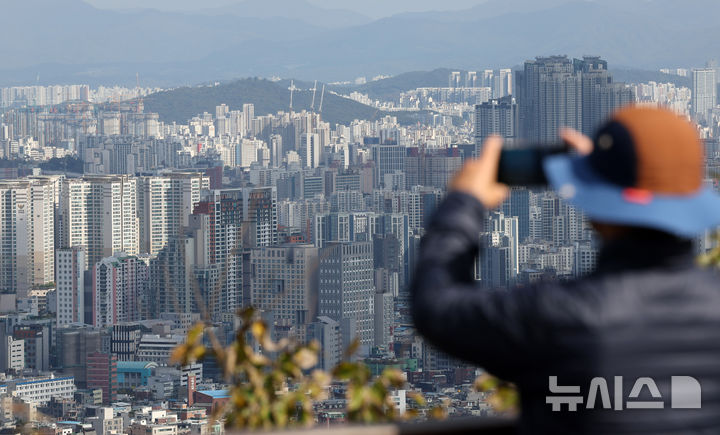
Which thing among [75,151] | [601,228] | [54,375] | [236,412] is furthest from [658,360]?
[75,151]

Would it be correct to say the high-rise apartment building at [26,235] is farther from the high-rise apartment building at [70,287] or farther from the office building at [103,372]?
the office building at [103,372]

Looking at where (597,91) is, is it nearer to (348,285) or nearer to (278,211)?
(278,211)

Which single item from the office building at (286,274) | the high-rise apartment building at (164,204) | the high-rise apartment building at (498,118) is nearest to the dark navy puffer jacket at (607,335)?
the office building at (286,274)

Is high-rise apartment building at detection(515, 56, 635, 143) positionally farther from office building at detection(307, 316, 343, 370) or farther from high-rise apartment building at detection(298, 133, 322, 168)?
office building at detection(307, 316, 343, 370)

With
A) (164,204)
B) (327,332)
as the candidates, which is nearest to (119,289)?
(327,332)

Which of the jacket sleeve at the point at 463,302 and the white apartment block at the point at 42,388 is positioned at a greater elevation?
the jacket sleeve at the point at 463,302

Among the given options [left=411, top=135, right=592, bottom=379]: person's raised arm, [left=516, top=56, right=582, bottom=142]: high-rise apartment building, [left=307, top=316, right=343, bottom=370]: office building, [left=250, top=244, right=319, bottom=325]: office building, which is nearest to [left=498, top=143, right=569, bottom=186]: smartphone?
[left=411, top=135, right=592, bottom=379]: person's raised arm
